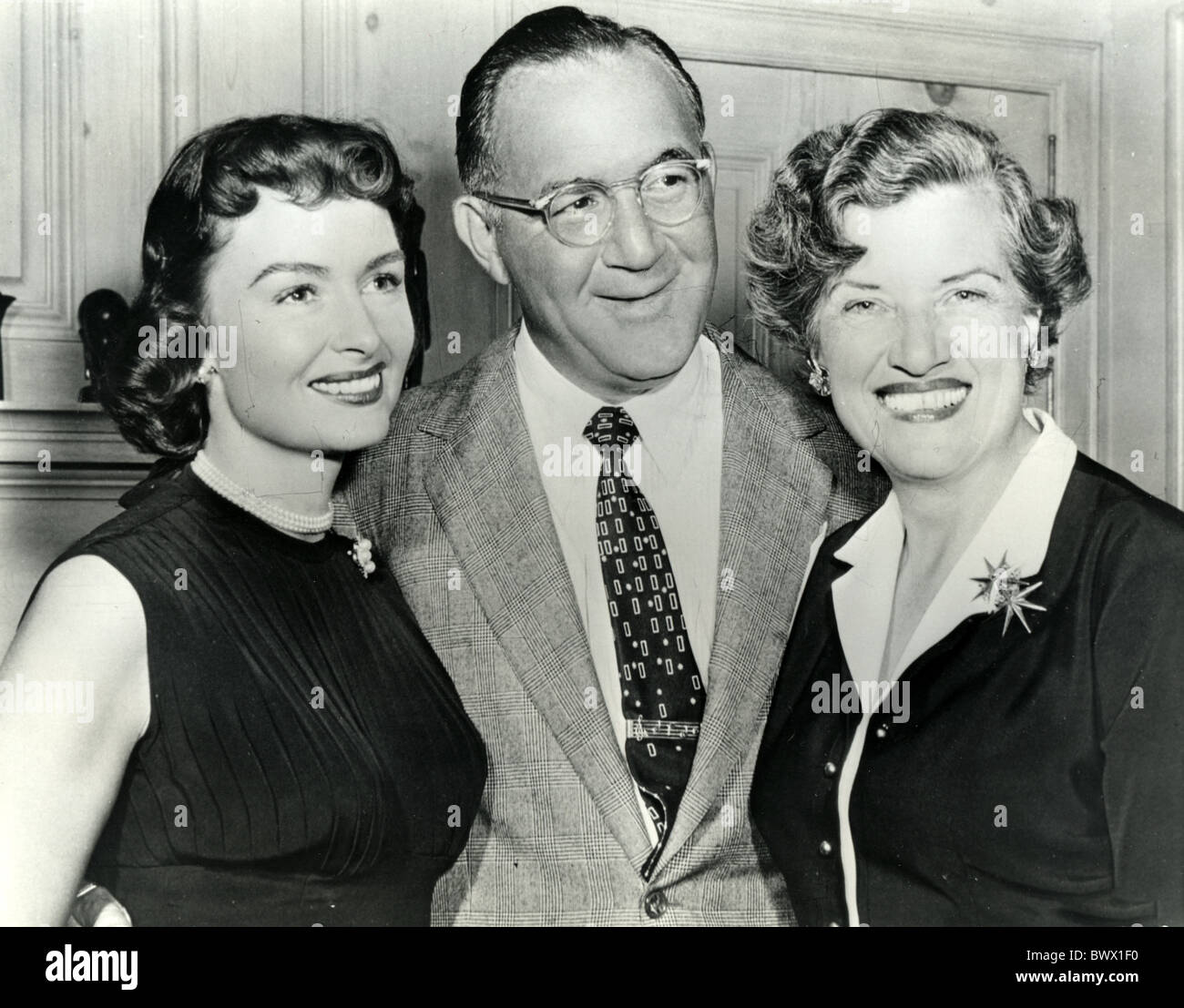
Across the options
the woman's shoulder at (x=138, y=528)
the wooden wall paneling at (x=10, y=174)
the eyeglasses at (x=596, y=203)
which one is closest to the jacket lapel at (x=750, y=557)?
the eyeglasses at (x=596, y=203)

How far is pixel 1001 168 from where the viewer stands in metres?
2.49

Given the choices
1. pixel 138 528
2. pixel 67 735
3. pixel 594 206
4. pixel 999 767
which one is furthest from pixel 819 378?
pixel 67 735

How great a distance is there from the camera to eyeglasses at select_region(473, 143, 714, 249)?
2336 mm

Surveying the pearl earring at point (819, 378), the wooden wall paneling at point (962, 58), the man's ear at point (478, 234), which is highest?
the wooden wall paneling at point (962, 58)

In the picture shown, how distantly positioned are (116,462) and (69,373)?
194 mm

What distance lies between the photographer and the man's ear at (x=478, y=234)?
2395 millimetres

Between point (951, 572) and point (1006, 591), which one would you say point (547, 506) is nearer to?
point (951, 572)

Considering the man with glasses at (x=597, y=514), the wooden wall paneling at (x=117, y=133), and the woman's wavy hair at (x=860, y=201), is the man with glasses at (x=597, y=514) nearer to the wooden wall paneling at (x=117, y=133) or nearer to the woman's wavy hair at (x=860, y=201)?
the woman's wavy hair at (x=860, y=201)

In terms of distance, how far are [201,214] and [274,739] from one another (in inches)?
38.3

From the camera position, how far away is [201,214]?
232 cm

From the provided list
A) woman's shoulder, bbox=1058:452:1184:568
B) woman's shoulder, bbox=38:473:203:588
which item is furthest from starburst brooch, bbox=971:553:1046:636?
woman's shoulder, bbox=38:473:203:588

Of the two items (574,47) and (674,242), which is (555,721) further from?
(574,47)

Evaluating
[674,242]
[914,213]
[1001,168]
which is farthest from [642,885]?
[1001,168]

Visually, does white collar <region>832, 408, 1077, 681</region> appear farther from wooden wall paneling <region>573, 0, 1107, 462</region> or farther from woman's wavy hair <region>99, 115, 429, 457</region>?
woman's wavy hair <region>99, 115, 429, 457</region>
